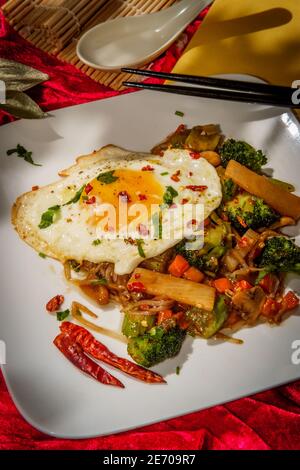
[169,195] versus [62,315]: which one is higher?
[169,195]

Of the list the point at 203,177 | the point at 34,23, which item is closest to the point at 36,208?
the point at 203,177

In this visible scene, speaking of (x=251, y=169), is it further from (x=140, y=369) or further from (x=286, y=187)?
(x=140, y=369)

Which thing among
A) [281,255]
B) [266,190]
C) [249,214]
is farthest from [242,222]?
[281,255]

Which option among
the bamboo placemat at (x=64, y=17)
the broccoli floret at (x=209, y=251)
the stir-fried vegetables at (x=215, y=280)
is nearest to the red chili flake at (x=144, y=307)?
the stir-fried vegetables at (x=215, y=280)

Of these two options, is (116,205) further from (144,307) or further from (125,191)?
(144,307)

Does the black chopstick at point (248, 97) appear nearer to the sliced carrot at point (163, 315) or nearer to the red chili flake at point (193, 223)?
the red chili flake at point (193, 223)

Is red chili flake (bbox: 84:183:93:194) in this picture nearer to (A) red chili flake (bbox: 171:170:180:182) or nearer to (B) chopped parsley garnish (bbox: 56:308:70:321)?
(A) red chili flake (bbox: 171:170:180:182)

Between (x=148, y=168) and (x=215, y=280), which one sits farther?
(x=148, y=168)
